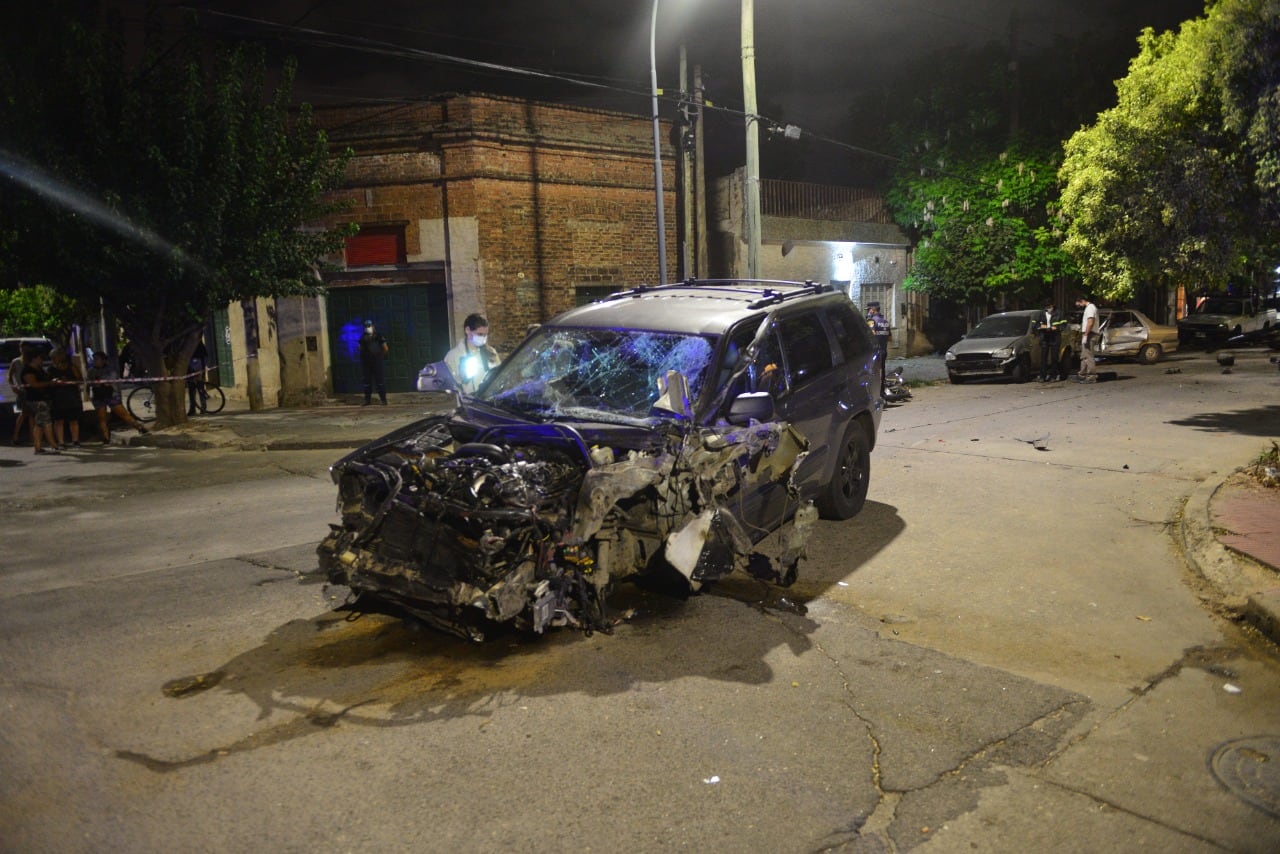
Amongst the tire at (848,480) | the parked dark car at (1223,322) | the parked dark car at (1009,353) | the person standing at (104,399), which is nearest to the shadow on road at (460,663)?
the tire at (848,480)

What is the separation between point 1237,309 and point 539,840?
1345 inches

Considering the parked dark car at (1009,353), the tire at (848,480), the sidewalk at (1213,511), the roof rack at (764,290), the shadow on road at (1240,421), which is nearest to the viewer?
the sidewalk at (1213,511)

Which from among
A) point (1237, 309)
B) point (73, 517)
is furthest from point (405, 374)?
point (1237, 309)

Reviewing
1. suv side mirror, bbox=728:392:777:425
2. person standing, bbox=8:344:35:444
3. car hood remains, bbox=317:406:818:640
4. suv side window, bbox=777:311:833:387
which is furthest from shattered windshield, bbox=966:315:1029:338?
person standing, bbox=8:344:35:444

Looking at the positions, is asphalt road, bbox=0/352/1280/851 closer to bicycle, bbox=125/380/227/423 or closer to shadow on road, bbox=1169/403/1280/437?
shadow on road, bbox=1169/403/1280/437

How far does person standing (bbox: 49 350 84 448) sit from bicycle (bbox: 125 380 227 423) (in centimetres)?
334

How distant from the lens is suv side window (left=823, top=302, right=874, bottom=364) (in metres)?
7.79

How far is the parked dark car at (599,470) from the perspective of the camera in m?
4.69

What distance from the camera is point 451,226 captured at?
2031 centimetres

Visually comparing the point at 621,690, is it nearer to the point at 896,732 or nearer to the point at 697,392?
the point at 896,732

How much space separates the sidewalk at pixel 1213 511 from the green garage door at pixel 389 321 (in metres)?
4.57

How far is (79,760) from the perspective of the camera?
3.91 metres

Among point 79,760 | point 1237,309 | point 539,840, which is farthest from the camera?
point 1237,309

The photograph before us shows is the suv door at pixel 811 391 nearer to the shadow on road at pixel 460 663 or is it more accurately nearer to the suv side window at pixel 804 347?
the suv side window at pixel 804 347
